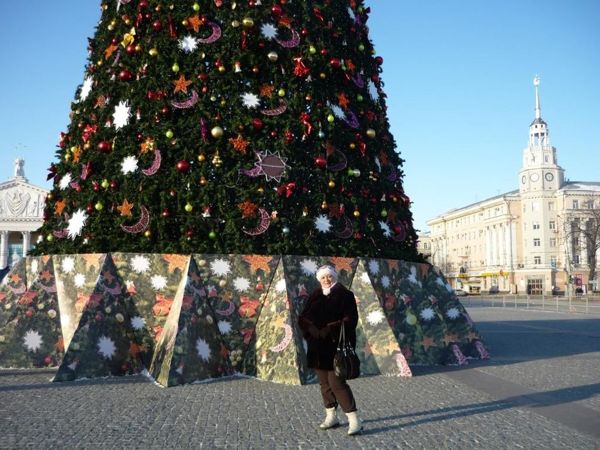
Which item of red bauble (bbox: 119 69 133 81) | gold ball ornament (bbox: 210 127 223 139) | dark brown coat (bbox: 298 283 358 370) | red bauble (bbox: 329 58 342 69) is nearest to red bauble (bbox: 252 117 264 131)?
gold ball ornament (bbox: 210 127 223 139)

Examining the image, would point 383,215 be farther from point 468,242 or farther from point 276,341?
point 468,242

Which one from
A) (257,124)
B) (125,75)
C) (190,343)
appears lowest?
(190,343)

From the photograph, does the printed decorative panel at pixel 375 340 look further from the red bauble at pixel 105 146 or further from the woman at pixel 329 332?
the red bauble at pixel 105 146

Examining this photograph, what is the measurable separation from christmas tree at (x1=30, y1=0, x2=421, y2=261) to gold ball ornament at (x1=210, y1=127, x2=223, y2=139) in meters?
0.02

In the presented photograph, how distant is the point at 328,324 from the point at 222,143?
4561 mm

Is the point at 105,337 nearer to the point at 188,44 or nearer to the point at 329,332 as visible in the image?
the point at 329,332

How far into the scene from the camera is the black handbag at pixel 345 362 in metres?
5.77

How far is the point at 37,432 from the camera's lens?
18.5 feet

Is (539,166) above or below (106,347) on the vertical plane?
above

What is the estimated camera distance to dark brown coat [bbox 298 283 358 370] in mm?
5961

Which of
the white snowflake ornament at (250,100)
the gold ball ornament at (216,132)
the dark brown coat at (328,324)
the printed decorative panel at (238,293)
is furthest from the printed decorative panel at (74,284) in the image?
the dark brown coat at (328,324)

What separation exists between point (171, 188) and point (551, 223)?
86260 mm

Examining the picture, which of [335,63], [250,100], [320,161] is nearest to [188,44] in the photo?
[250,100]

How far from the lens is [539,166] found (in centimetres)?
8850
